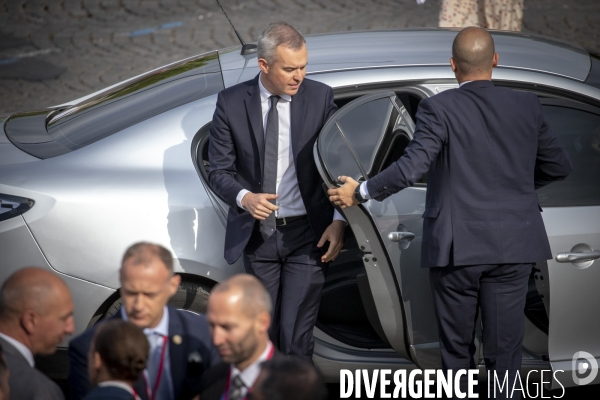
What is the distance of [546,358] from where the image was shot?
3.98m

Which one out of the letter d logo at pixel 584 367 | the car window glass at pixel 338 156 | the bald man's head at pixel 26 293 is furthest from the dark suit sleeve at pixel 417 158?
the bald man's head at pixel 26 293

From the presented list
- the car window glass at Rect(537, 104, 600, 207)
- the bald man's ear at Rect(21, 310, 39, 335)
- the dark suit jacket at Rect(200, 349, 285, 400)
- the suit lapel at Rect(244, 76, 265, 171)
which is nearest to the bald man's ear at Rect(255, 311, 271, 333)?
the dark suit jacket at Rect(200, 349, 285, 400)

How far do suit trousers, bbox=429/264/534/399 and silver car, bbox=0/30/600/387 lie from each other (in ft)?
0.71

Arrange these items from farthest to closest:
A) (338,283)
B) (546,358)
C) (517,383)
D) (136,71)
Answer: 1. (136,71)
2. (338,283)
3. (546,358)
4. (517,383)

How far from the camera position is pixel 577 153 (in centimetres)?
420

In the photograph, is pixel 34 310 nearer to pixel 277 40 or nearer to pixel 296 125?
pixel 296 125

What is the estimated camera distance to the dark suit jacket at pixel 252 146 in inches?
147

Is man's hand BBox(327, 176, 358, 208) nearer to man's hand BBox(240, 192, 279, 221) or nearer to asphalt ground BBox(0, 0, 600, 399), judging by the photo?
man's hand BBox(240, 192, 279, 221)

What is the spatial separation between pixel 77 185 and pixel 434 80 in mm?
1742

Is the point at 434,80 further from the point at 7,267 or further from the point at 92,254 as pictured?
the point at 7,267

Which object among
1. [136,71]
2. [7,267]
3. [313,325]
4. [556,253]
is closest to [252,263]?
[313,325]

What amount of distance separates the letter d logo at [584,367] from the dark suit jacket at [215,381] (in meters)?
1.84

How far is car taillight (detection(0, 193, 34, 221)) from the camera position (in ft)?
12.2

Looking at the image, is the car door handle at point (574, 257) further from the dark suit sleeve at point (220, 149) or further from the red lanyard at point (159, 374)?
the red lanyard at point (159, 374)
